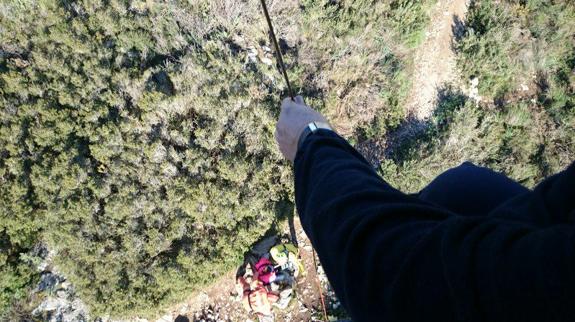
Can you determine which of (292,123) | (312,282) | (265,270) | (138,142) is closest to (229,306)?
(265,270)

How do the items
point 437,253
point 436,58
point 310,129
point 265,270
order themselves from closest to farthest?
point 437,253, point 310,129, point 265,270, point 436,58

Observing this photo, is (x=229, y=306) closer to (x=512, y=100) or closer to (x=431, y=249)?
(x=431, y=249)

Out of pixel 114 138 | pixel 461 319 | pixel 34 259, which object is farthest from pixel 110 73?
pixel 461 319

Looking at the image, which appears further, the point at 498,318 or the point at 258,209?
the point at 258,209

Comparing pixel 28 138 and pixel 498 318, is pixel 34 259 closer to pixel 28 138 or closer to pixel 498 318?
pixel 28 138

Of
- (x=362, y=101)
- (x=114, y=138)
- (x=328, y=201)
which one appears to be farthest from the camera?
(x=362, y=101)

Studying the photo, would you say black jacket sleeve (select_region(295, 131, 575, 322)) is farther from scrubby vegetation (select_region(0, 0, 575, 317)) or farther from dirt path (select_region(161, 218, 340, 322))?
dirt path (select_region(161, 218, 340, 322))
